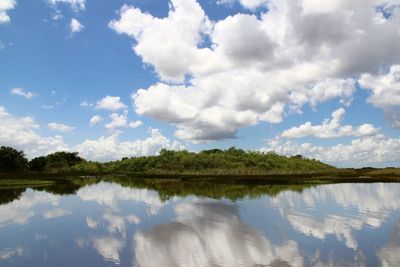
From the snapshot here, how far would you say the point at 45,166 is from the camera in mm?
178250

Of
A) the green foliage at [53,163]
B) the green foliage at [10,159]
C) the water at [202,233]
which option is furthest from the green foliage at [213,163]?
the water at [202,233]

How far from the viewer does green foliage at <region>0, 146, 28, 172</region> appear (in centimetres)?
13310

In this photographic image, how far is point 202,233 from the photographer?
2959cm

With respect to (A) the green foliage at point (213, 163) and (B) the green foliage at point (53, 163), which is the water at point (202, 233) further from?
(B) the green foliage at point (53, 163)

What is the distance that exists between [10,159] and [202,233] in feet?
412

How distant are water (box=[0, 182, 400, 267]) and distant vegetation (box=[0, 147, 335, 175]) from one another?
309 ft

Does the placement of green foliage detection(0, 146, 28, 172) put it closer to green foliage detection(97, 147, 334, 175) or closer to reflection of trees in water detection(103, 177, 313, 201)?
green foliage detection(97, 147, 334, 175)

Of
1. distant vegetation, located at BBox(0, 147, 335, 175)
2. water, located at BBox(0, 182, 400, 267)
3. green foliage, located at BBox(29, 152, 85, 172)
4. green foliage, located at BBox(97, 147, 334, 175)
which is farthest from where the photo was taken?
green foliage, located at BBox(29, 152, 85, 172)

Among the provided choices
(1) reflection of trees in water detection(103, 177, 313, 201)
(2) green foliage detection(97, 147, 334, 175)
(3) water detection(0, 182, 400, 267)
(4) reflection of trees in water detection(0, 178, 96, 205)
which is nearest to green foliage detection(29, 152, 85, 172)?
(2) green foliage detection(97, 147, 334, 175)

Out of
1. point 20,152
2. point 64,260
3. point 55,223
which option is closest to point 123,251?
point 64,260

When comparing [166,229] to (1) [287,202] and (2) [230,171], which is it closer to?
(1) [287,202]

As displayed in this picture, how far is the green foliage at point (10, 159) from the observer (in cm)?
13310

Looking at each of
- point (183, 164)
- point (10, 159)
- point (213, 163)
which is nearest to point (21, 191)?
point (10, 159)

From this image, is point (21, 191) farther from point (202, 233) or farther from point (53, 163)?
point (53, 163)
